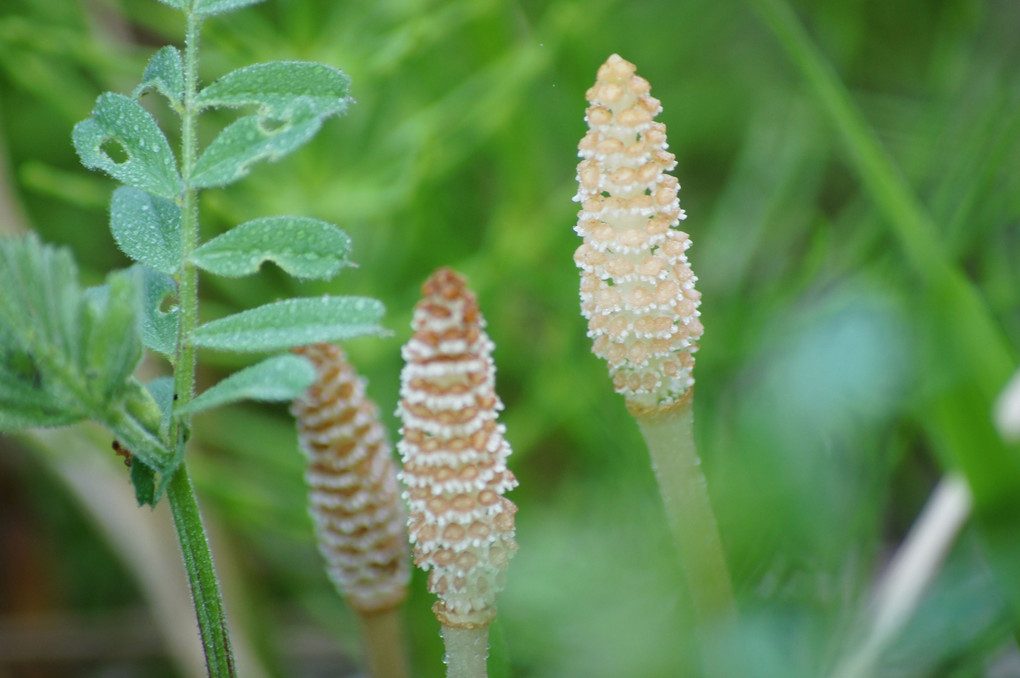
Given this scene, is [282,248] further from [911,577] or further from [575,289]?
[575,289]

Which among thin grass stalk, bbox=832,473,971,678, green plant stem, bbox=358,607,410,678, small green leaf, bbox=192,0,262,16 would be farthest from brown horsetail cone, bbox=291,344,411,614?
thin grass stalk, bbox=832,473,971,678

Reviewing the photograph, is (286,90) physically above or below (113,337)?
above

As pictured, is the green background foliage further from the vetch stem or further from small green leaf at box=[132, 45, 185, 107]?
small green leaf at box=[132, 45, 185, 107]

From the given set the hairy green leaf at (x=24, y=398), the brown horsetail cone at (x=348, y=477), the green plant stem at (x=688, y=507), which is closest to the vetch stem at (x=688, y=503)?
the green plant stem at (x=688, y=507)

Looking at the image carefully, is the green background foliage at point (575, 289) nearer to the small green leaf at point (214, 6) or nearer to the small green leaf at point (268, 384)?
the small green leaf at point (268, 384)

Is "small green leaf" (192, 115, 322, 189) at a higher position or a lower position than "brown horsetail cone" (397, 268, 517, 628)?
higher

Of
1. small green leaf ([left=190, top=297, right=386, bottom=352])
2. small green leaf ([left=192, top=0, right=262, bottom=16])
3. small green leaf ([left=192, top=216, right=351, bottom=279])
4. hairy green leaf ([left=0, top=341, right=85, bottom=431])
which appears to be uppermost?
small green leaf ([left=192, top=0, right=262, bottom=16])

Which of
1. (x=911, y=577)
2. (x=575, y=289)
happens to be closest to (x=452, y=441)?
(x=911, y=577)
